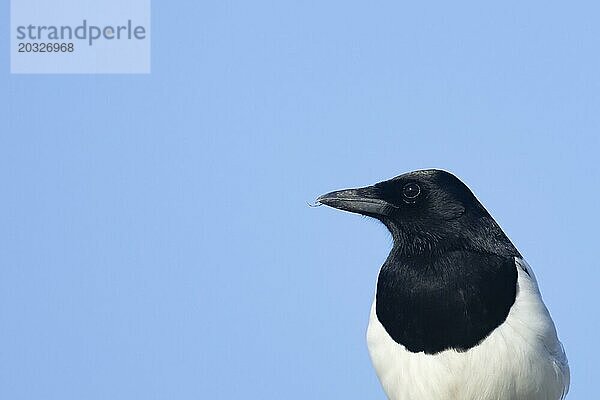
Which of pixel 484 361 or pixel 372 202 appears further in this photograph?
pixel 372 202

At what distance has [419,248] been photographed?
268 inches

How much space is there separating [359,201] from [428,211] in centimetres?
35

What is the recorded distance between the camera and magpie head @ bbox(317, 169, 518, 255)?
673 cm

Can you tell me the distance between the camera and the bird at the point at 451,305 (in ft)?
21.2

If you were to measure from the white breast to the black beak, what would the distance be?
0.61 m

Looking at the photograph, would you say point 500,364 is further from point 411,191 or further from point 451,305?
point 411,191

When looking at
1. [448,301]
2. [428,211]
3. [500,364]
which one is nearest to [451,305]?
[448,301]

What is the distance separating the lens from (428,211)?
22.4 feet

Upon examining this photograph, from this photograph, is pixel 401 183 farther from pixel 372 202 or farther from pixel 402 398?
pixel 402 398

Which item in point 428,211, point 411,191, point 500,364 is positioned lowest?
point 500,364

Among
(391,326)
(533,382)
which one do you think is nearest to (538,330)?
(533,382)

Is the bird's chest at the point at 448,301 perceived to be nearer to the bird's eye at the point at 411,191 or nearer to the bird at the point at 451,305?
the bird at the point at 451,305

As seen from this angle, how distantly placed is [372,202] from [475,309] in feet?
2.59

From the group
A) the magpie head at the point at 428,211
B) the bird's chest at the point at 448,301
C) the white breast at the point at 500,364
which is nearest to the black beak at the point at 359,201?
the magpie head at the point at 428,211
